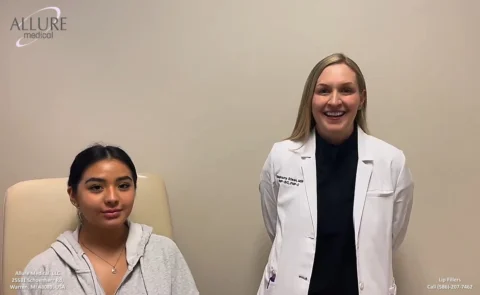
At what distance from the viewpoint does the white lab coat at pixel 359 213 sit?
4.64ft

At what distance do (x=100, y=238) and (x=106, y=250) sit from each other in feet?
0.14

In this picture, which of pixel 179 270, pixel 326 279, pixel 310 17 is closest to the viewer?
pixel 326 279

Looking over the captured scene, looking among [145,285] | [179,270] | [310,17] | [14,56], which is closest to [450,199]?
[310,17]

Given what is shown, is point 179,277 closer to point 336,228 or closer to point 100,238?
point 100,238

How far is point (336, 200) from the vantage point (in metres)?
1.45

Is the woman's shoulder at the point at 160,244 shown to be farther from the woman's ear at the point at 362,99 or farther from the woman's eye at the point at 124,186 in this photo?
the woman's ear at the point at 362,99

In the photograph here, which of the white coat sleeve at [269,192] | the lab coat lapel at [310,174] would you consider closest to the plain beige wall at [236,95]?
the white coat sleeve at [269,192]

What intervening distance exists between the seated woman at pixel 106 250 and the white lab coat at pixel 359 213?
1.10 ft

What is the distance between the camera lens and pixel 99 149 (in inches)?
56.9

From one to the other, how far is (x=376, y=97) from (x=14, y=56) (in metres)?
1.48

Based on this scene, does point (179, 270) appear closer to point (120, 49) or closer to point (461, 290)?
point (120, 49)

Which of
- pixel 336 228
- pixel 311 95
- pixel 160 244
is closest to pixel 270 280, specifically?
pixel 336 228

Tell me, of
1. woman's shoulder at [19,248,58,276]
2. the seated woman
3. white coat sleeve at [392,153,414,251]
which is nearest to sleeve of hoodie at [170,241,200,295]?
the seated woman

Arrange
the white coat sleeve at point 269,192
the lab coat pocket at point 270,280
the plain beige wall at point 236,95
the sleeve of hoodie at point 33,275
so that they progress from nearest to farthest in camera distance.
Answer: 1. the sleeve of hoodie at point 33,275
2. the lab coat pocket at point 270,280
3. the white coat sleeve at point 269,192
4. the plain beige wall at point 236,95
